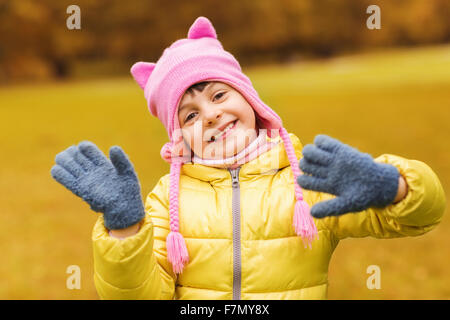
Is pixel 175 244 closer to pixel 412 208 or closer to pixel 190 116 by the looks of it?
pixel 190 116

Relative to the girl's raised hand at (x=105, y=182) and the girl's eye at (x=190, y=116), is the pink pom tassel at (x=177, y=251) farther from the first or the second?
the girl's eye at (x=190, y=116)

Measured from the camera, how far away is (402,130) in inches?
182

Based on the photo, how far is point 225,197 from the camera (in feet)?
3.92

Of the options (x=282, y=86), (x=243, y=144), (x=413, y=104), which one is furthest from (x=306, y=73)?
(x=243, y=144)

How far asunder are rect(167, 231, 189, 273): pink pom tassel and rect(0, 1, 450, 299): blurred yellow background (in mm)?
1166

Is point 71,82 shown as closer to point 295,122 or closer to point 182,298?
point 295,122

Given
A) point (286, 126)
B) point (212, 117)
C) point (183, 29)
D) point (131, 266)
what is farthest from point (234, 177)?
point (183, 29)

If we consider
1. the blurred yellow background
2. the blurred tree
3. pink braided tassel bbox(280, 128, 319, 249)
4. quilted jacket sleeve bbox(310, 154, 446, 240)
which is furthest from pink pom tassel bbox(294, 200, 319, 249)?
the blurred tree

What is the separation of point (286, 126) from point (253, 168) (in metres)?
3.76

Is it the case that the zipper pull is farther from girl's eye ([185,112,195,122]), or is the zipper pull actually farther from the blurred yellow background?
the blurred yellow background

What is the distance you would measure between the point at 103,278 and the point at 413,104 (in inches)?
216

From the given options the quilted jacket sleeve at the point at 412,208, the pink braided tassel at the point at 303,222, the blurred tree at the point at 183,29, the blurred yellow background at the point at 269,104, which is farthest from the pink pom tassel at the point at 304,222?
the blurred tree at the point at 183,29

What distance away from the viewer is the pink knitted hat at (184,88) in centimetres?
114

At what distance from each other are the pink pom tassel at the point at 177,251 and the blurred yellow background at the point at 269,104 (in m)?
1.17
